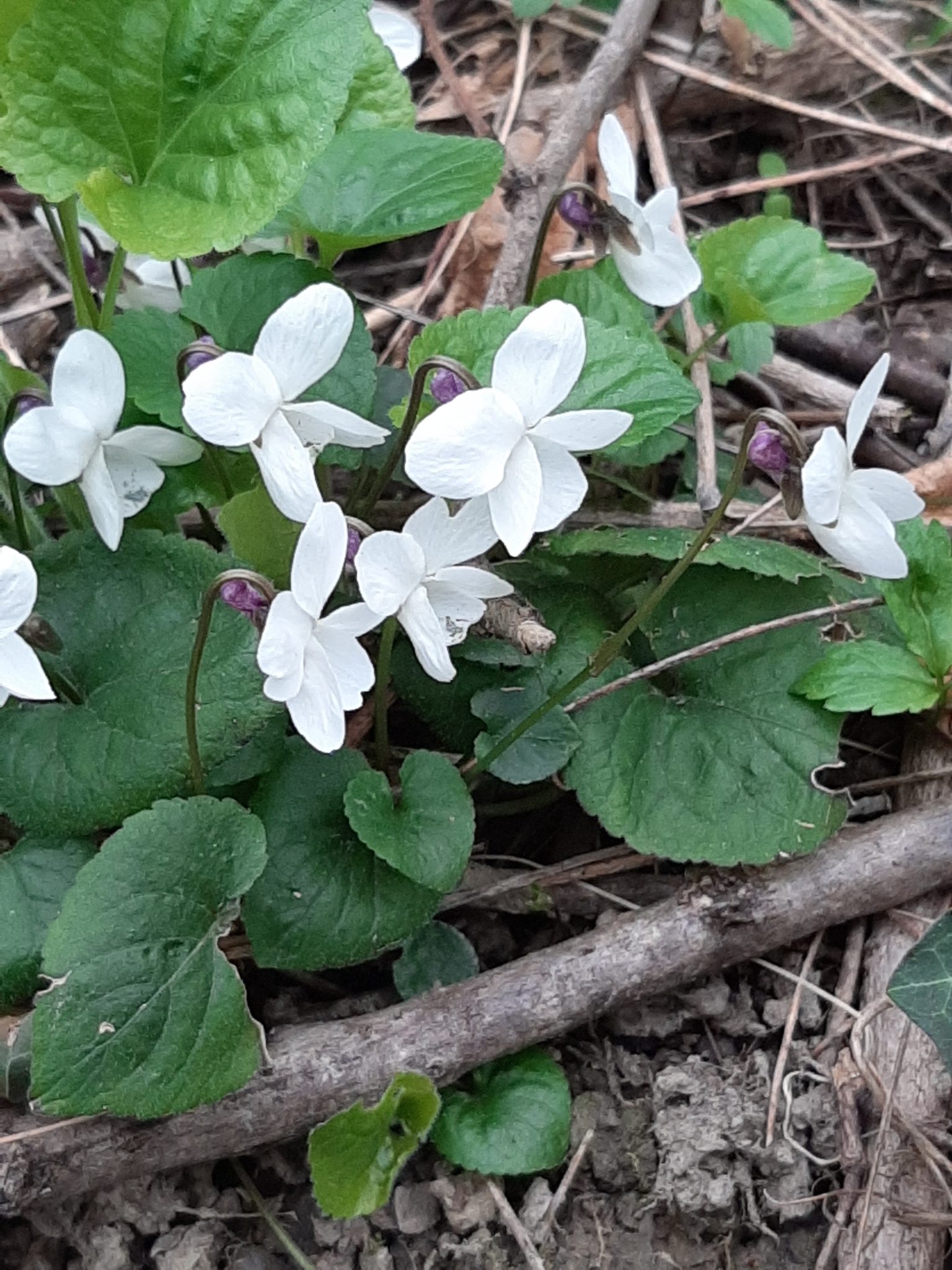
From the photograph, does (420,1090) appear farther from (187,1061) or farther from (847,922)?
(847,922)

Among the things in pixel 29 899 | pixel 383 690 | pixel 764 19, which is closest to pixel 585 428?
pixel 383 690

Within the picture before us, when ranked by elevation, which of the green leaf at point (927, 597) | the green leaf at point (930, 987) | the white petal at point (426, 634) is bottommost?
the green leaf at point (930, 987)

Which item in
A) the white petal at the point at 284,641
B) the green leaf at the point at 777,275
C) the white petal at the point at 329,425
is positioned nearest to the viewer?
the white petal at the point at 284,641

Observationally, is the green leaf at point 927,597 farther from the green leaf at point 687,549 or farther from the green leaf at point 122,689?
the green leaf at point 122,689

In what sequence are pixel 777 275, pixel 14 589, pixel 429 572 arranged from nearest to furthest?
pixel 14 589
pixel 429 572
pixel 777 275

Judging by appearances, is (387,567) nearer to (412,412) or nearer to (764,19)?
(412,412)

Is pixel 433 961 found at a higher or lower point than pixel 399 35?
lower

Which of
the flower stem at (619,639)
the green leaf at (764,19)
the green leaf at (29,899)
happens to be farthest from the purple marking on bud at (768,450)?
the green leaf at (764,19)
